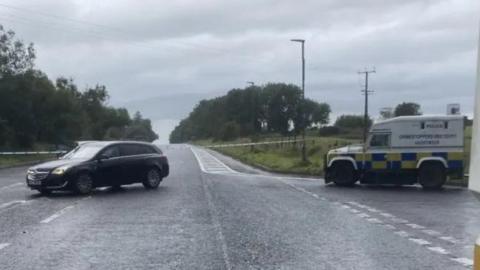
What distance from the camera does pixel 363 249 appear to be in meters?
10.5

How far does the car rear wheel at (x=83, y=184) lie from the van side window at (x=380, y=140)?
35.4 ft

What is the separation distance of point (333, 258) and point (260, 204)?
8191 mm

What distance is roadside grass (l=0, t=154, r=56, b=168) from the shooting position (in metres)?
41.4

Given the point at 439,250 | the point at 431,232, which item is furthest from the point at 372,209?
the point at 439,250

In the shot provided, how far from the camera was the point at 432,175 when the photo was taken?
25.0 m

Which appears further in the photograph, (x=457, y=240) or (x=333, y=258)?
(x=457, y=240)

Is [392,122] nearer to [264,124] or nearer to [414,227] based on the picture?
[414,227]

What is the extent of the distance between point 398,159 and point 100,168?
10.7 m

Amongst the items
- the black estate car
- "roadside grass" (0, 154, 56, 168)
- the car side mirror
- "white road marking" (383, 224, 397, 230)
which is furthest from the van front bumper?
"roadside grass" (0, 154, 56, 168)

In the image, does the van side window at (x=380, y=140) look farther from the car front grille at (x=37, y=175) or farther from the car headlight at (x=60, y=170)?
the car front grille at (x=37, y=175)

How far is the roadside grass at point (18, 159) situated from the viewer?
4138cm

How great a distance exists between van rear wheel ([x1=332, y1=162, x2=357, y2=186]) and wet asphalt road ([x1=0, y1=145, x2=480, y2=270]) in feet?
14.9

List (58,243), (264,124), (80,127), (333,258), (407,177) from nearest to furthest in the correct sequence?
(333,258), (58,243), (407,177), (80,127), (264,124)

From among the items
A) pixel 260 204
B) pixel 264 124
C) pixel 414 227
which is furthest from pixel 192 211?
pixel 264 124
